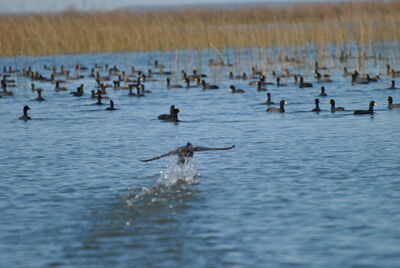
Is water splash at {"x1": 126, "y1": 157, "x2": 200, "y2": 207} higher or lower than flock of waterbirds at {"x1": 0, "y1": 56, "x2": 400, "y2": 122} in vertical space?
lower

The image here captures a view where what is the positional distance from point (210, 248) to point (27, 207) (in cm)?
352

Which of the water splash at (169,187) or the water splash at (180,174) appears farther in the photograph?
the water splash at (180,174)

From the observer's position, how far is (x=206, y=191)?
11.7 m

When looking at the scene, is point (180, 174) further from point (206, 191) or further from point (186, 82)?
point (186, 82)

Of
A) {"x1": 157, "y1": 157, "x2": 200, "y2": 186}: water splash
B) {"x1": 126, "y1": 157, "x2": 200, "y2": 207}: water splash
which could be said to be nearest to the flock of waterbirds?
{"x1": 157, "y1": 157, "x2": 200, "y2": 186}: water splash

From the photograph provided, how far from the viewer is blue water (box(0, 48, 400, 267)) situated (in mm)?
8695

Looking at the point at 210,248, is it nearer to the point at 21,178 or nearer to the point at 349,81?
the point at 21,178

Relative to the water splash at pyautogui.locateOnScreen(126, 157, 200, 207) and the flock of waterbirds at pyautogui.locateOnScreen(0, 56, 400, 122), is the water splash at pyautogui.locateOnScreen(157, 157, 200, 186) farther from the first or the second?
the flock of waterbirds at pyautogui.locateOnScreen(0, 56, 400, 122)

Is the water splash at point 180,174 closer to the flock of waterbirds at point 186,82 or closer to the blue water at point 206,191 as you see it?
the blue water at point 206,191

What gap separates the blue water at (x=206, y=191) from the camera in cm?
870

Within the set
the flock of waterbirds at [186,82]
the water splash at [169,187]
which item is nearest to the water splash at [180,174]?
the water splash at [169,187]

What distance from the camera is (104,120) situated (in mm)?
21766

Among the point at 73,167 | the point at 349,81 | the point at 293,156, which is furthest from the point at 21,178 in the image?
the point at 349,81

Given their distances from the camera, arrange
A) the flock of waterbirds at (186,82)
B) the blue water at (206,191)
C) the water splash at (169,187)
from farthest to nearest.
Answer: the flock of waterbirds at (186,82), the water splash at (169,187), the blue water at (206,191)
